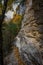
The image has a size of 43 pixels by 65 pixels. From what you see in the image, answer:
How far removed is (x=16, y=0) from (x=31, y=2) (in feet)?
2.00

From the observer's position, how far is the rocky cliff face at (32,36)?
20.9 ft

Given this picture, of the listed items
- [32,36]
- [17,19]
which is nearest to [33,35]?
[32,36]

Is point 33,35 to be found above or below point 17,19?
above

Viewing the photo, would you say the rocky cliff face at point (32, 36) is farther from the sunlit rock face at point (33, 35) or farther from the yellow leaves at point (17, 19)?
the yellow leaves at point (17, 19)

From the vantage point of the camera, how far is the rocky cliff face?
6.37 meters

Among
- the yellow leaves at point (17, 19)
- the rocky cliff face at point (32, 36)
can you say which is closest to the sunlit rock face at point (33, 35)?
the rocky cliff face at point (32, 36)

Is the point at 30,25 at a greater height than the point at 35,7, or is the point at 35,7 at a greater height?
the point at 35,7

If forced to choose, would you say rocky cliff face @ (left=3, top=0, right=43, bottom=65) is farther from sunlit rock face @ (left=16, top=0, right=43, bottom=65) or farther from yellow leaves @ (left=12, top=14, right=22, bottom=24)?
yellow leaves @ (left=12, top=14, right=22, bottom=24)

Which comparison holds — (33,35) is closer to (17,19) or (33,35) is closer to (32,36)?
(32,36)

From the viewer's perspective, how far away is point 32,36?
7.20 meters

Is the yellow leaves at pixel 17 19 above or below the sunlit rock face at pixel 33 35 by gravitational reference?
below

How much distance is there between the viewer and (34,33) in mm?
7184

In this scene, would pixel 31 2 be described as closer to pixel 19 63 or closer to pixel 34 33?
pixel 34 33

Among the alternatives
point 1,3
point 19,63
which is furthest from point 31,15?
point 19,63
